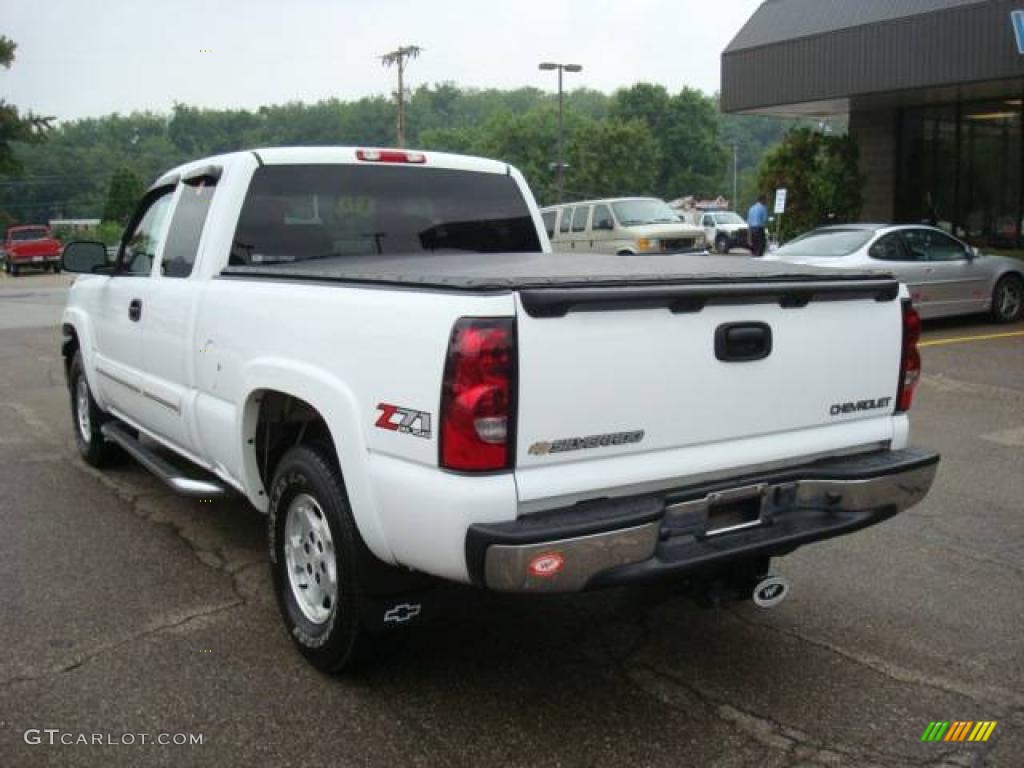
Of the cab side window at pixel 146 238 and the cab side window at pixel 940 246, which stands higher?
the cab side window at pixel 146 238

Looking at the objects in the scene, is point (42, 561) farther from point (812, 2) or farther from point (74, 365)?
point (812, 2)

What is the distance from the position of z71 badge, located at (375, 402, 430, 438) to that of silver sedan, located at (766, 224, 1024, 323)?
1012 centimetres

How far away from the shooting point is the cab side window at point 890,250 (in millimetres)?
12484

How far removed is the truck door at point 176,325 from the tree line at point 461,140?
89188 mm

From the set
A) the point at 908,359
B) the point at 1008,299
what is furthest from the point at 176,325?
the point at 1008,299

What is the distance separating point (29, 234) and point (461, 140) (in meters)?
75.6

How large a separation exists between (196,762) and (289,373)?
1.33 meters

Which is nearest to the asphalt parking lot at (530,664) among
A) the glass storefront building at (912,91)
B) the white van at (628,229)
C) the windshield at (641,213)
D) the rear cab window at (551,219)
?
the glass storefront building at (912,91)

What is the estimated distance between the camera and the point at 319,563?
3607 millimetres

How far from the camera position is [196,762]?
9.93 feet

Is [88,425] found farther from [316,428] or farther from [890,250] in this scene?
[890,250]

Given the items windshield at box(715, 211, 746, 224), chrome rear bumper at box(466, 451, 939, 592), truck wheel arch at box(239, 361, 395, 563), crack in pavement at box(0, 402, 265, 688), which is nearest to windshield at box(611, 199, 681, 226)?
crack in pavement at box(0, 402, 265, 688)

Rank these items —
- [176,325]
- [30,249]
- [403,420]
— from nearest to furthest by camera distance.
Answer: [403,420] → [176,325] → [30,249]

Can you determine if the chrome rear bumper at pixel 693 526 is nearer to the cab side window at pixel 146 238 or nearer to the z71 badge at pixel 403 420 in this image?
the z71 badge at pixel 403 420
